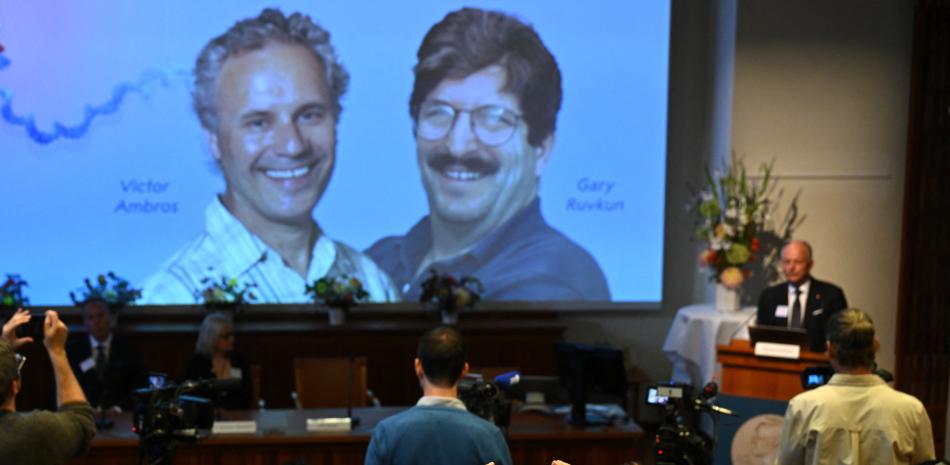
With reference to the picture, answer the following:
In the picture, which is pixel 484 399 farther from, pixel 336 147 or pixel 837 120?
pixel 837 120

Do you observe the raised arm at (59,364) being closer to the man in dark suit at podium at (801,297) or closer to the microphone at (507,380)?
the microphone at (507,380)

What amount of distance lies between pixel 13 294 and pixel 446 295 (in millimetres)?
2945

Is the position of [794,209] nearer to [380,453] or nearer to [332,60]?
[332,60]

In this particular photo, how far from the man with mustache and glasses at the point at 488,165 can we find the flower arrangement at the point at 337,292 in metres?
0.33

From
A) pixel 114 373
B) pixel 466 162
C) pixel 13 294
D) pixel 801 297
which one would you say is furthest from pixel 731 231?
pixel 13 294

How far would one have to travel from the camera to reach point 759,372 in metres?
5.52

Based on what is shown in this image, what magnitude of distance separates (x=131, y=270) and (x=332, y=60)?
2059 mm

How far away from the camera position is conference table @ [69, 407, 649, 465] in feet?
16.3

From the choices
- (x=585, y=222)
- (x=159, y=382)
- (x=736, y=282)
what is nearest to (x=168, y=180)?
(x=585, y=222)

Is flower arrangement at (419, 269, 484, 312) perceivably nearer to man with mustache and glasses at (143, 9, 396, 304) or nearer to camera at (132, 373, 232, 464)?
man with mustache and glasses at (143, 9, 396, 304)

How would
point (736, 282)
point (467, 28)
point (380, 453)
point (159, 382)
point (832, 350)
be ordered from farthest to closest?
1. point (467, 28)
2. point (736, 282)
3. point (159, 382)
4. point (832, 350)
5. point (380, 453)

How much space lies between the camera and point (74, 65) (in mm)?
7395

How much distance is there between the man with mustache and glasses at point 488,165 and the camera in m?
7.71

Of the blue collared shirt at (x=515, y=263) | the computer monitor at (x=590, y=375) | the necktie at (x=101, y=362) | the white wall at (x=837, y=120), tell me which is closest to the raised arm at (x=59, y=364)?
the computer monitor at (x=590, y=375)
